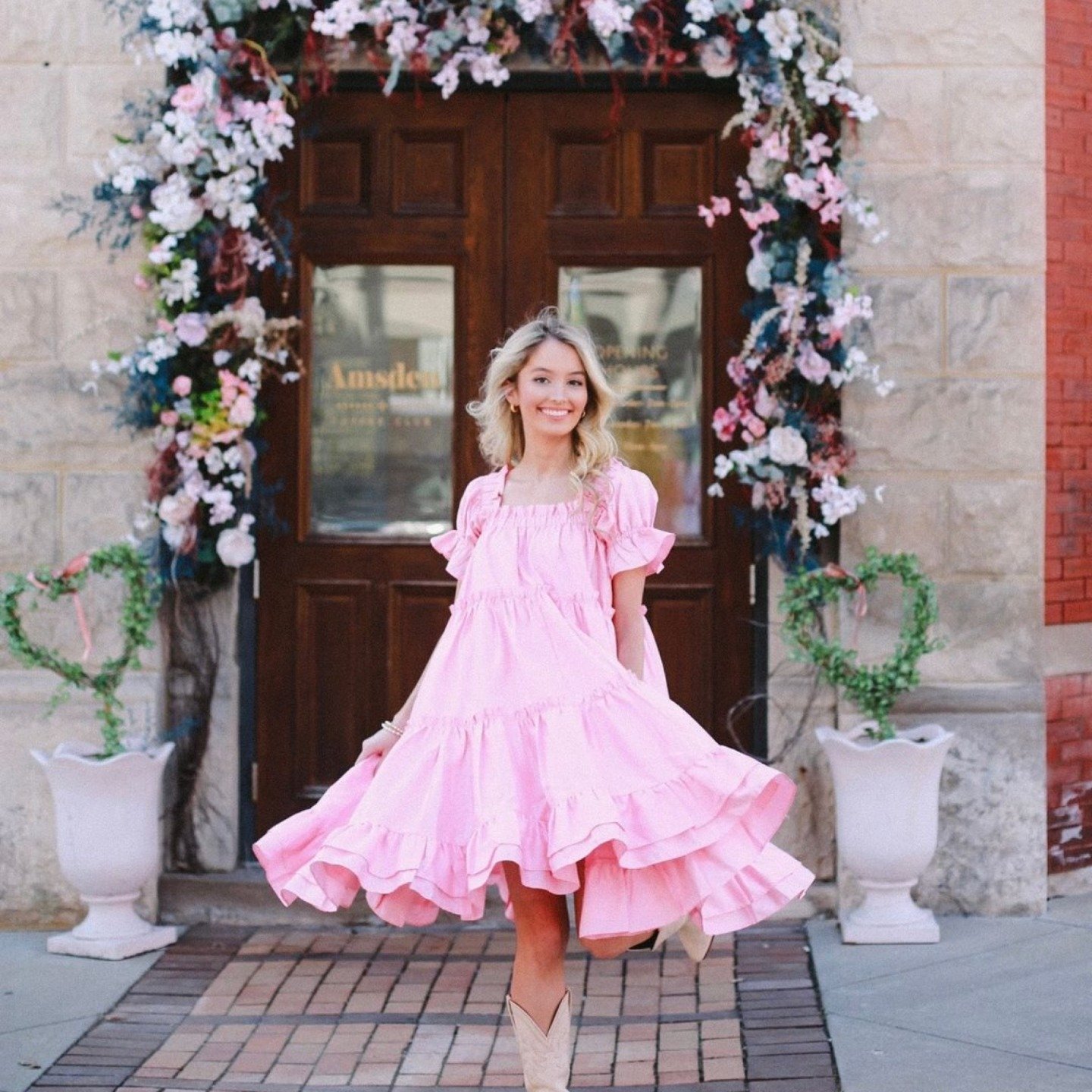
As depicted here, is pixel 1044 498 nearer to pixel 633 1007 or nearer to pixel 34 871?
pixel 633 1007

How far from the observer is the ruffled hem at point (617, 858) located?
3.76 m

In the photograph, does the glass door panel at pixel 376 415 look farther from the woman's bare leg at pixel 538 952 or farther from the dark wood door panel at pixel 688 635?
the woman's bare leg at pixel 538 952

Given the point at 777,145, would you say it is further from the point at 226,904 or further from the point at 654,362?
the point at 226,904

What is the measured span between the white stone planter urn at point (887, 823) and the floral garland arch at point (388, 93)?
76 centimetres

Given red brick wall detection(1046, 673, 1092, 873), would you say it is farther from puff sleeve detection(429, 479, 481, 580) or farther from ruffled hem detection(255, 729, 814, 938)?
puff sleeve detection(429, 479, 481, 580)

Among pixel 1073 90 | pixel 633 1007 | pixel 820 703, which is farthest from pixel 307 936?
pixel 1073 90

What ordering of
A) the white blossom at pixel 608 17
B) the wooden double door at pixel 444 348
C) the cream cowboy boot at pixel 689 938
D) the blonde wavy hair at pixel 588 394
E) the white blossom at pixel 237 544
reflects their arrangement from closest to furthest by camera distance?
the cream cowboy boot at pixel 689 938, the blonde wavy hair at pixel 588 394, the white blossom at pixel 608 17, the white blossom at pixel 237 544, the wooden double door at pixel 444 348

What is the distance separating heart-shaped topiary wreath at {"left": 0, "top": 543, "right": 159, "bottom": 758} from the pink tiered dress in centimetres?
197

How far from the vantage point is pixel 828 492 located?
5.97 m

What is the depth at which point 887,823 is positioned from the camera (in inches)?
225

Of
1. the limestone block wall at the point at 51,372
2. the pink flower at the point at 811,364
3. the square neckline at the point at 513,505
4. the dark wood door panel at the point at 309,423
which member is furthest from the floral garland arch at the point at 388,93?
the square neckline at the point at 513,505

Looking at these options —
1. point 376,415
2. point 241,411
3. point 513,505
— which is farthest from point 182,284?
point 513,505

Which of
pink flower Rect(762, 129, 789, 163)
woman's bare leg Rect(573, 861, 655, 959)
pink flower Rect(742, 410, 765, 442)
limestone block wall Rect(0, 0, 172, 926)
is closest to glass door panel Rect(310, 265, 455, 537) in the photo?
limestone block wall Rect(0, 0, 172, 926)

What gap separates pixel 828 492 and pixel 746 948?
1541 millimetres
